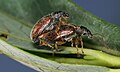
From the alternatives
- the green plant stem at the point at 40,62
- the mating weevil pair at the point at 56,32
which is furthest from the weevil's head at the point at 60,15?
the green plant stem at the point at 40,62

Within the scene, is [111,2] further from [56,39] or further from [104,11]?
[56,39]

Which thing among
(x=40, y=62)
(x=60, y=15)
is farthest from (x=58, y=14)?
(x=40, y=62)

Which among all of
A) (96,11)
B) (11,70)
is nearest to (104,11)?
(96,11)

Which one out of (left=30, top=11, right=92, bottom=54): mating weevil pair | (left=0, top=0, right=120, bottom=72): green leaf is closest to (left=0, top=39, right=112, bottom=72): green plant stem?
(left=0, top=0, right=120, bottom=72): green leaf

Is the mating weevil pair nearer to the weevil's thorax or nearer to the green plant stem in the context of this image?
the weevil's thorax

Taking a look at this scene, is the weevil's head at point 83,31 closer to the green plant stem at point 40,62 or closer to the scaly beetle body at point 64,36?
the scaly beetle body at point 64,36

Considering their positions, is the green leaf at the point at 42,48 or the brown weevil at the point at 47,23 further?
A: the brown weevil at the point at 47,23
